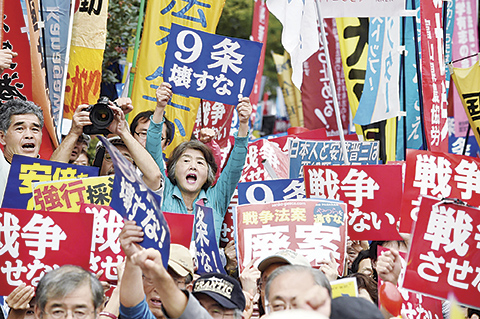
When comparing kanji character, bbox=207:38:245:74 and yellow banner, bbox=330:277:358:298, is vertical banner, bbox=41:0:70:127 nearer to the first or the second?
kanji character, bbox=207:38:245:74

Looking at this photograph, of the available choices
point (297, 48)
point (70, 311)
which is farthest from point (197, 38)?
point (70, 311)

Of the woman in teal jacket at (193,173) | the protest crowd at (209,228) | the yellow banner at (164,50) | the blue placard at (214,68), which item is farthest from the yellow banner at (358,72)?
the woman in teal jacket at (193,173)

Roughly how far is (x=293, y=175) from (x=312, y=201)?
1833mm

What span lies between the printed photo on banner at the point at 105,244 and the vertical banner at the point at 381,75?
3.73 metres

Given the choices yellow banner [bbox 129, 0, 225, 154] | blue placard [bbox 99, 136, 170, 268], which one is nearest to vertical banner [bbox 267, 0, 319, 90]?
yellow banner [bbox 129, 0, 225, 154]

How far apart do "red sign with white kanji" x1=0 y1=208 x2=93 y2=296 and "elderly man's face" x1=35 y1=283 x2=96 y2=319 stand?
73 cm

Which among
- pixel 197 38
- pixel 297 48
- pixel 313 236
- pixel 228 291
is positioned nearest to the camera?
pixel 228 291

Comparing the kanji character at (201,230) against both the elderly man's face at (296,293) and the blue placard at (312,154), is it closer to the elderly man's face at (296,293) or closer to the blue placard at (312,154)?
the elderly man's face at (296,293)

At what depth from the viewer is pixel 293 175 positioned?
21.7ft

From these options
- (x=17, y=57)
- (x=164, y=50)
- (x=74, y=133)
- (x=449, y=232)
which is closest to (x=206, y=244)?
(x=74, y=133)

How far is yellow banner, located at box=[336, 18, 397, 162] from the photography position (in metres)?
8.23

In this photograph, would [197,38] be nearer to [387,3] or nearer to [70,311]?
[387,3]

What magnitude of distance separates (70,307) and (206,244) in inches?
63.7

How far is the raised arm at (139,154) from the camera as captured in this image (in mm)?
4602
